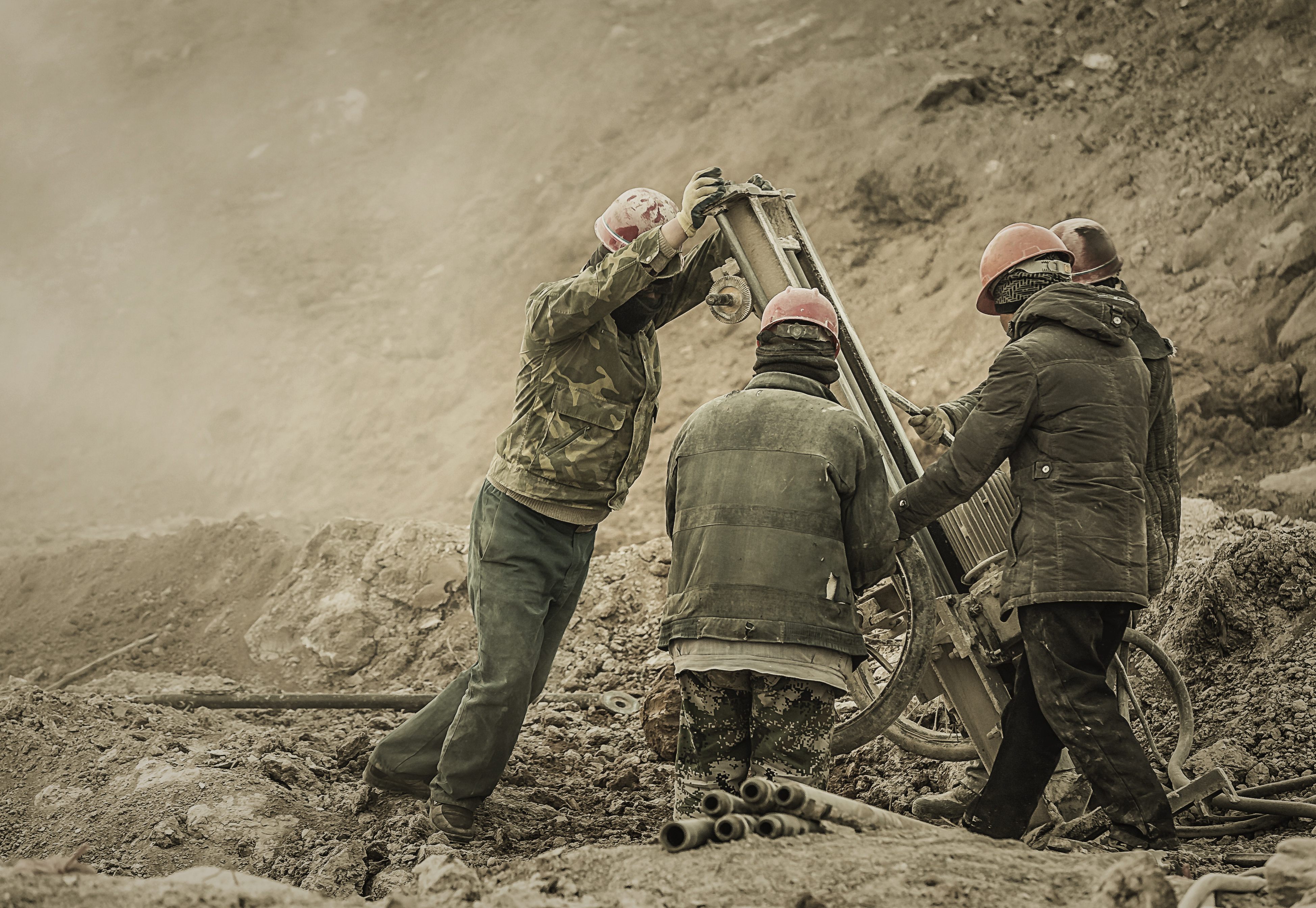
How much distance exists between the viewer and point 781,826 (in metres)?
2.48

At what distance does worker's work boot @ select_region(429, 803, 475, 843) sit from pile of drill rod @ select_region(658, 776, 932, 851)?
46.4 inches

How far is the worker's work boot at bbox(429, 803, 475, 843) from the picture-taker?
137 inches

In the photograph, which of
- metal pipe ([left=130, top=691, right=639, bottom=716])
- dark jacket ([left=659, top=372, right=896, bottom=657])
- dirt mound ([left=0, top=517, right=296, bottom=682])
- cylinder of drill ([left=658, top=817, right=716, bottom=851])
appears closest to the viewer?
cylinder of drill ([left=658, top=817, right=716, bottom=851])

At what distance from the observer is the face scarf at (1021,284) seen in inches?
131

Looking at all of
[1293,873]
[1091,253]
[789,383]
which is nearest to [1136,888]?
[1293,873]

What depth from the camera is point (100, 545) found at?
333 inches

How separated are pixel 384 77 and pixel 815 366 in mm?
12496

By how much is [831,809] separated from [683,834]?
44 cm

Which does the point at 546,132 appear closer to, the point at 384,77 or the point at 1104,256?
the point at 384,77

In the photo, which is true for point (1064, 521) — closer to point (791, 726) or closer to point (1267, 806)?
point (791, 726)

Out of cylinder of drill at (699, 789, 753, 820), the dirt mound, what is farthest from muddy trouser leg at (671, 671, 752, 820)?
the dirt mound

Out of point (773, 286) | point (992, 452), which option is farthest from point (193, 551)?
point (992, 452)

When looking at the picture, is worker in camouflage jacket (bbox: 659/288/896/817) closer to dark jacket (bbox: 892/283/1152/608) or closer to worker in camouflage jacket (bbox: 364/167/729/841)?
dark jacket (bbox: 892/283/1152/608)

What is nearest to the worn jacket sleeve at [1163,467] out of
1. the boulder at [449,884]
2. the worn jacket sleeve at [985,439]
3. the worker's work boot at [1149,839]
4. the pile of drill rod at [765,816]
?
the worn jacket sleeve at [985,439]
